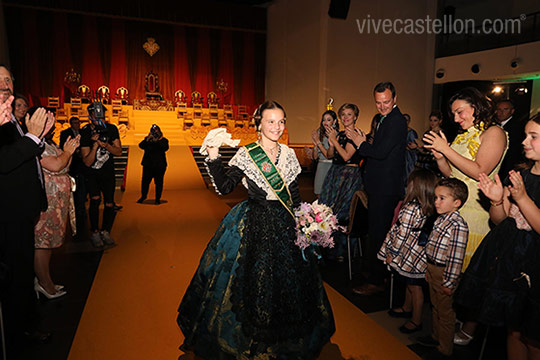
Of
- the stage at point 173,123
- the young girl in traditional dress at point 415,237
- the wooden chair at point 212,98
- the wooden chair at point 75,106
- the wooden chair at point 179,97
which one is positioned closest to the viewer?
the young girl in traditional dress at point 415,237

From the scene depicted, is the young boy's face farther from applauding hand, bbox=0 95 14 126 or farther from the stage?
the stage

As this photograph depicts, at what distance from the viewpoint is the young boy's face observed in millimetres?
2283

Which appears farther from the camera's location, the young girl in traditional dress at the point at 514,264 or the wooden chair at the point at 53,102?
the wooden chair at the point at 53,102

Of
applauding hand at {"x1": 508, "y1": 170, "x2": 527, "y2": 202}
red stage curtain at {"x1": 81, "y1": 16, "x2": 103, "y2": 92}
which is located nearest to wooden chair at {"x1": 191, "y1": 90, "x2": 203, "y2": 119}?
red stage curtain at {"x1": 81, "y1": 16, "x2": 103, "y2": 92}

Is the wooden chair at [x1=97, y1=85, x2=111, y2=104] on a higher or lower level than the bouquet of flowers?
higher

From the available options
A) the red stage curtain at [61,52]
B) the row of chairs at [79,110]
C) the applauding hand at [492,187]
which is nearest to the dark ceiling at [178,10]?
the red stage curtain at [61,52]

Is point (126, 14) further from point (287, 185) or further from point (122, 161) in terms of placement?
point (287, 185)

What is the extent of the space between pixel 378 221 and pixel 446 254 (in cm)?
83

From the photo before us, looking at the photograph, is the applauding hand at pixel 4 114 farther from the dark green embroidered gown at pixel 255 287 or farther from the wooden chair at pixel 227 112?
the wooden chair at pixel 227 112

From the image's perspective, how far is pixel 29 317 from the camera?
2.43m

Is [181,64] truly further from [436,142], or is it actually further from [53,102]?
[436,142]

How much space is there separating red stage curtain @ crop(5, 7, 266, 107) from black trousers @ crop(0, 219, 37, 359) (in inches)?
528

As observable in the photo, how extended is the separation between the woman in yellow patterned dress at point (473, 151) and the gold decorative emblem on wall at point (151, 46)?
14.9 meters

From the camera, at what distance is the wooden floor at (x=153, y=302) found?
244 centimetres
